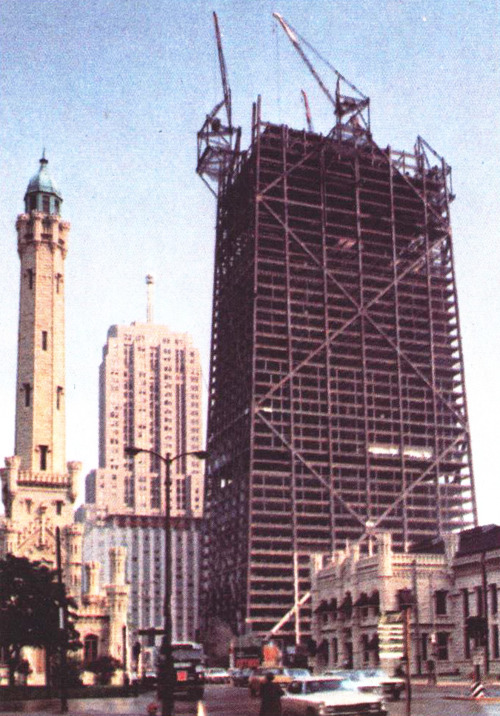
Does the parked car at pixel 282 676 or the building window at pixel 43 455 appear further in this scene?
the building window at pixel 43 455

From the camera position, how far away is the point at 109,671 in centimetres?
10581

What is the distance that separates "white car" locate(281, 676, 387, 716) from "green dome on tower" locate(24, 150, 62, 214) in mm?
97933

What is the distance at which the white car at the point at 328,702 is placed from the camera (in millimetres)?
36250

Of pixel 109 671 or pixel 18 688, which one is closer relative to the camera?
pixel 18 688

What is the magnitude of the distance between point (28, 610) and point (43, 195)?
2463 inches

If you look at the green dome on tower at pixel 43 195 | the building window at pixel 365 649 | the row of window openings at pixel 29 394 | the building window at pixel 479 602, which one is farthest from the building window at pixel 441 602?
the green dome on tower at pixel 43 195

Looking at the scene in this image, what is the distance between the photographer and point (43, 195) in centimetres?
12988

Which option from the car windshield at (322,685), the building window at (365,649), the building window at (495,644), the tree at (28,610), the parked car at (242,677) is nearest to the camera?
the car windshield at (322,685)

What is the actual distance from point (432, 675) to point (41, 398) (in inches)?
2094

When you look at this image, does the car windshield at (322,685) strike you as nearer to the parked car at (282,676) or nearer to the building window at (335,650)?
the parked car at (282,676)

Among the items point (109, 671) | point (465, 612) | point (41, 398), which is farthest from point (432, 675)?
point (41, 398)

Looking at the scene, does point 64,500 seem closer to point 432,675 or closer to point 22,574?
point 22,574

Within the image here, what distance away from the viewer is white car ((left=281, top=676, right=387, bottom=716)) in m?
36.2

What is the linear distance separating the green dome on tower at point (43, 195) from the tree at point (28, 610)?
58043 millimetres
